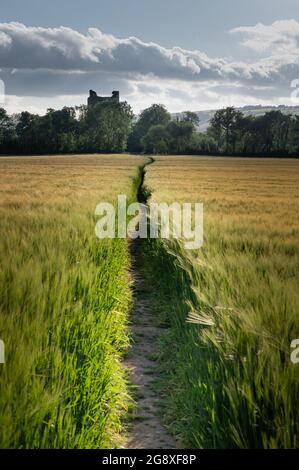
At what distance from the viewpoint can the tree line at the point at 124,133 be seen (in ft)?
340

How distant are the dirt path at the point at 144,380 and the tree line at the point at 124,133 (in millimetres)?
93662

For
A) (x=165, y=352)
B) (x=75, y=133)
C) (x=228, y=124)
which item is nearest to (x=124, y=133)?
(x=75, y=133)

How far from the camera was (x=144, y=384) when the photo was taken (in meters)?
4.63

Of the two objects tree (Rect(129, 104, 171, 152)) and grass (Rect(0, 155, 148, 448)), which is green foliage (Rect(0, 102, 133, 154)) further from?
grass (Rect(0, 155, 148, 448))

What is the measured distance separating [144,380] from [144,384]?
8 centimetres

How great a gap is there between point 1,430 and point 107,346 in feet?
7.31

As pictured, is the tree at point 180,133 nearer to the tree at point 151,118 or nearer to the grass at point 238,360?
the tree at point 151,118

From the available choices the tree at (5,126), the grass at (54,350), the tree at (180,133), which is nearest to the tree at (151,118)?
the tree at (180,133)

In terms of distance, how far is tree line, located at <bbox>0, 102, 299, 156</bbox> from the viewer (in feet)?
340

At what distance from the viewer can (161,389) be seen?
4.44 metres

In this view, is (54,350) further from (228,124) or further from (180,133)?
(228,124)

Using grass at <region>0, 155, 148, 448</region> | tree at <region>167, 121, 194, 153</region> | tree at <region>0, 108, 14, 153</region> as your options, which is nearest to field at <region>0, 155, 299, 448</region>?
grass at <region>0, 155, 148, 448</region>
